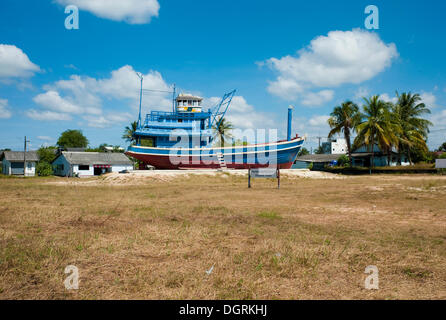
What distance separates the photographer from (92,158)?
4728cm

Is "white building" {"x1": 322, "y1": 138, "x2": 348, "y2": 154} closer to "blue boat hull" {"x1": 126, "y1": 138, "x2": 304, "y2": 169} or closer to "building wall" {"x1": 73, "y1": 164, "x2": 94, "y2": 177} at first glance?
"blue boat hull" {"x1": 126, "y1": 138, "x2": 304, "y2": 169}

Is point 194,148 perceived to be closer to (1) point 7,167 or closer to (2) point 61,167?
(2) point 61,167

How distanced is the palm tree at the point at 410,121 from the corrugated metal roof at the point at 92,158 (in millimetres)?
43893

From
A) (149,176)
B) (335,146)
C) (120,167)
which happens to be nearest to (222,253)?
(149,176)

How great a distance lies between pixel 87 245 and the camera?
20.4ft

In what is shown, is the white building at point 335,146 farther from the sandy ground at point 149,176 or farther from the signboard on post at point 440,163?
the sandy ground at point 149,176

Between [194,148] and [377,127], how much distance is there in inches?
931

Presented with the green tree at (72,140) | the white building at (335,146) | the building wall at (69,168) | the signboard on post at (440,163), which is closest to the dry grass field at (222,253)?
the signboard on post at (440,163)

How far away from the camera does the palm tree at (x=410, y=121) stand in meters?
40.9

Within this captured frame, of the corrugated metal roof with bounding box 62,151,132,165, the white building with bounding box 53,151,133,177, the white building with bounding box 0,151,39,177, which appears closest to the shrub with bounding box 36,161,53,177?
the white building with bounding box 53,151,133,177

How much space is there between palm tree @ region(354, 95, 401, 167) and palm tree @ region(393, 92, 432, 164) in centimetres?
292
